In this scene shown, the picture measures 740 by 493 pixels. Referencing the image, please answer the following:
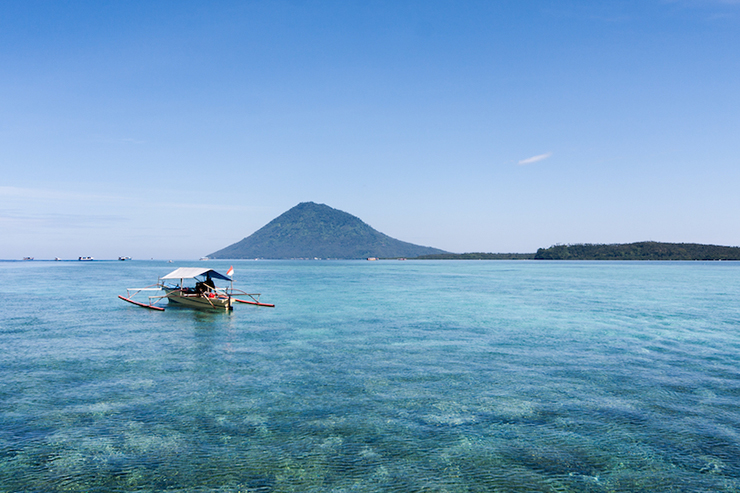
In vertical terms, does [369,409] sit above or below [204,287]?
below

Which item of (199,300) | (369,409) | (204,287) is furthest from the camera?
(204,287)

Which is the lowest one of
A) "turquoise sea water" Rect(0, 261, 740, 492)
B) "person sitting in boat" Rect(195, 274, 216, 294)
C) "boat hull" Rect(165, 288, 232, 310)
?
"turquoise sea water" Rect(0, 261, 740, 492)

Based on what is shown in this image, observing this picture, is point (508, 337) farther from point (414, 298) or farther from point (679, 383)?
point (414, 298)

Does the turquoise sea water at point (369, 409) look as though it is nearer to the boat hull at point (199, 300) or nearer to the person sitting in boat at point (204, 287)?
the boat hull at point (199, 300)

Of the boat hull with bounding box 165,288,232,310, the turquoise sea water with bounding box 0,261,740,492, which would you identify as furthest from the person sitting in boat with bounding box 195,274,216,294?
the turquoise sea water with bounding box 0,261,740,492

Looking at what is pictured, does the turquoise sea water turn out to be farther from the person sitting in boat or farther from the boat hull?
the person sitting in boat

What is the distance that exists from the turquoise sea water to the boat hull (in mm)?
11946

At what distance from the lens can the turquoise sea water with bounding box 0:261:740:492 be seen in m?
12.5

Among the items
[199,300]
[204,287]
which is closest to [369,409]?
[199,300]

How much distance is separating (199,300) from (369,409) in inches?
1501

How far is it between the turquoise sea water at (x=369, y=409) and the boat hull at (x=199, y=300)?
11.9 metres

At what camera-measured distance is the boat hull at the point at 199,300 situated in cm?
4916

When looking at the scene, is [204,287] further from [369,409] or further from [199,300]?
[369,409]

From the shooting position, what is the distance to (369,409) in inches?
695
